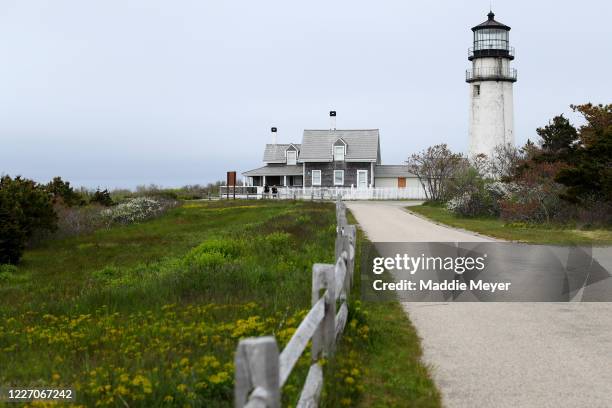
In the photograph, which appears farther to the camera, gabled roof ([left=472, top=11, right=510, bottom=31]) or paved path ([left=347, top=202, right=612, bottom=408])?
gabled roof ([left=472, top=11, right=510, bottom=31])

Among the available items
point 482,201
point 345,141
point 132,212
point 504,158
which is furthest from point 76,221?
point 345,141

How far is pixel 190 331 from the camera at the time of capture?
8688mm

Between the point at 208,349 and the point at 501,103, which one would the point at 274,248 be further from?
the point at 501,103

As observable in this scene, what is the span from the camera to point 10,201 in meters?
23.3

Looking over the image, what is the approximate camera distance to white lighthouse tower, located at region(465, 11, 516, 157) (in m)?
51.4

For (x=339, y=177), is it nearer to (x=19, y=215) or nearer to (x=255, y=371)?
(x=19, y=215)

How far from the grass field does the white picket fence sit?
10.8 inches

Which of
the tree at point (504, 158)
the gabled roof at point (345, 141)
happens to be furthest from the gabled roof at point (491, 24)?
the gabled roof at point (345, 141)

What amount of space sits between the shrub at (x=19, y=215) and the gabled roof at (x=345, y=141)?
36.2 metres

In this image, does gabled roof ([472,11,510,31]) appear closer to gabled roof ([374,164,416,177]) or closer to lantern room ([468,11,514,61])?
lantern room ([468,11,514,61])

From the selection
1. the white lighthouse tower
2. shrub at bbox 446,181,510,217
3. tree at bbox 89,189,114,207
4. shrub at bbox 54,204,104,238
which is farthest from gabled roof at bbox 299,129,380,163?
shrub at bbox 54,204,104,238

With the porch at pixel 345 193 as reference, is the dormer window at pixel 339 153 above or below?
above

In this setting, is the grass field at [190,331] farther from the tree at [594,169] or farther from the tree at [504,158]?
the tree at [504,158]

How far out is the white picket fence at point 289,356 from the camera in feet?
11.7
